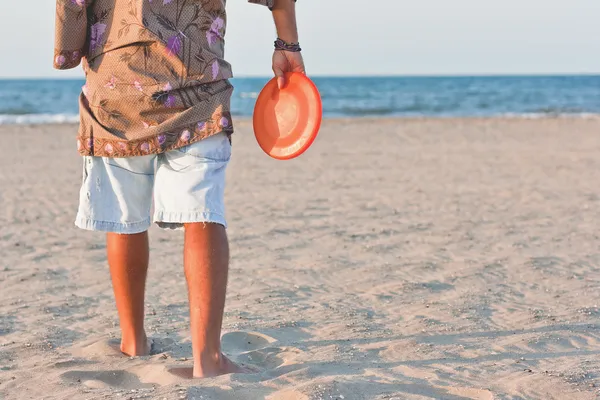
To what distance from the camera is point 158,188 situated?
2602mm

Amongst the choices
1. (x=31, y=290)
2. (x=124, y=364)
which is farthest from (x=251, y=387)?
(x=31, y=290)

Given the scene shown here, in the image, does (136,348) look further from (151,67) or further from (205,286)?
(151,67)

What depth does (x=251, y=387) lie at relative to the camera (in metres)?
2.50

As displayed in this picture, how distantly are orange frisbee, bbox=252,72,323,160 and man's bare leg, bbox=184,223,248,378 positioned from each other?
386mm

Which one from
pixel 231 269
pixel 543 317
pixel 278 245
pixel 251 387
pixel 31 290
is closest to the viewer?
pixel 251 387

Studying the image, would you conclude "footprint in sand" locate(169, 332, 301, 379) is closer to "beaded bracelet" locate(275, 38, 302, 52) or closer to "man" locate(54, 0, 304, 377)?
"man" locate(54, 0, 304, 377)

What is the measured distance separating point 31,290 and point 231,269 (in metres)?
1.12

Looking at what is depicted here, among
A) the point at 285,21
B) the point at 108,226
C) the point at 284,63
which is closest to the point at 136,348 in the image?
the point at 108,226

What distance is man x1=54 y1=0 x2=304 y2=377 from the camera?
2514 mm

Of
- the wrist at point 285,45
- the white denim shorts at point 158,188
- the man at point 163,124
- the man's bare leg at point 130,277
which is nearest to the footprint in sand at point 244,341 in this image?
the man's bare leg at point 130,277

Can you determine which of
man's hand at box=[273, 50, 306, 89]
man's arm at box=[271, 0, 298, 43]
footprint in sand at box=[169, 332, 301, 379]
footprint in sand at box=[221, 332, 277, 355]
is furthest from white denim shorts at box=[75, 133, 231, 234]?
footprint in sand at box=[221, 332, 277, 355]

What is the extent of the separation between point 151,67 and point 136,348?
3.73ft

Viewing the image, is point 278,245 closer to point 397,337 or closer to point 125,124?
point 397,337

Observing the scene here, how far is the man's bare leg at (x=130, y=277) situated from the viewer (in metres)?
2.88
